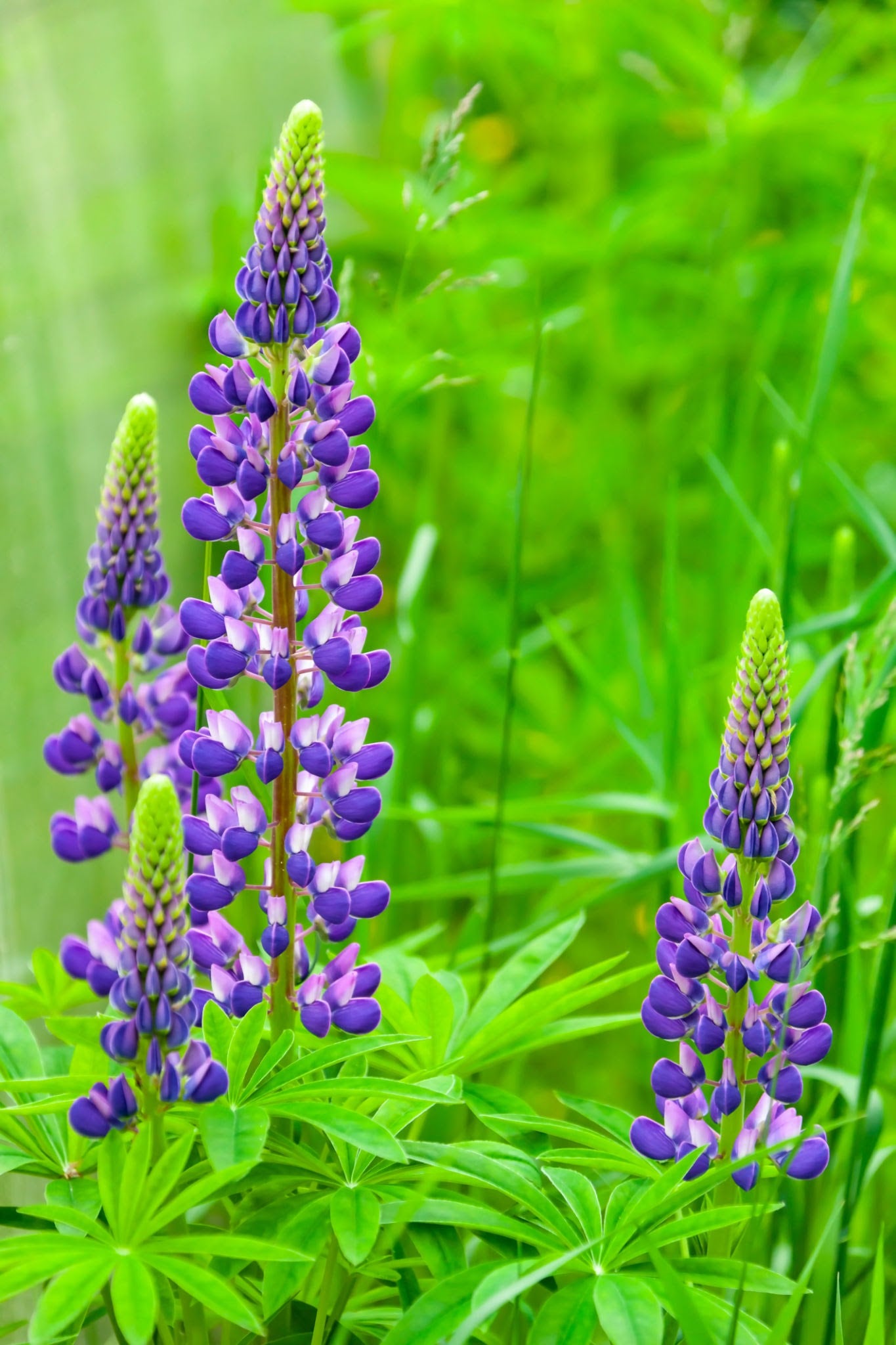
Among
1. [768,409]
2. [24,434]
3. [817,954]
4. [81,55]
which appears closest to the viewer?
[817,954]

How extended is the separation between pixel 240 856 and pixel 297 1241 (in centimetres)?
24

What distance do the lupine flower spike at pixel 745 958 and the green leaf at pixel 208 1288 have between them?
0.91 ft

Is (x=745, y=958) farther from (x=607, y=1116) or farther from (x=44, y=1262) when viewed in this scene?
(x=44, y=1262)

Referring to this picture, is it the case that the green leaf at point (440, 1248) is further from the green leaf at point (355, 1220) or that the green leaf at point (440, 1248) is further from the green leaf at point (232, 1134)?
the green leaf at point (232, 1134)

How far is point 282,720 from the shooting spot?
88 centimetres

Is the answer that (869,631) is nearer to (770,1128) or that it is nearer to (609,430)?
(770,1128)

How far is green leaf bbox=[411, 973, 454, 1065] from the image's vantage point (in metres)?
0.94

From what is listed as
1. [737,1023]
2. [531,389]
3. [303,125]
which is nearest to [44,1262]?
[737,1023]

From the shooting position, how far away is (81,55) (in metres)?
1.91

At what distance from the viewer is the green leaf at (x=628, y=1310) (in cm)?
70

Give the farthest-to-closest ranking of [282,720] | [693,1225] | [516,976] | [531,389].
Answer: [531,389] → [516,976] → [282,720] → [693,1225]

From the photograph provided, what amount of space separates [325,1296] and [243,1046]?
16cm

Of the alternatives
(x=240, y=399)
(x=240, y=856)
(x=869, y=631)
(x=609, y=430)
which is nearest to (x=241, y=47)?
(x=609, y=430)

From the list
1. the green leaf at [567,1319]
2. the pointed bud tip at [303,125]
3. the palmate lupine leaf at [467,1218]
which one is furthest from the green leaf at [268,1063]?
the pointed bud tip at [303,125]
